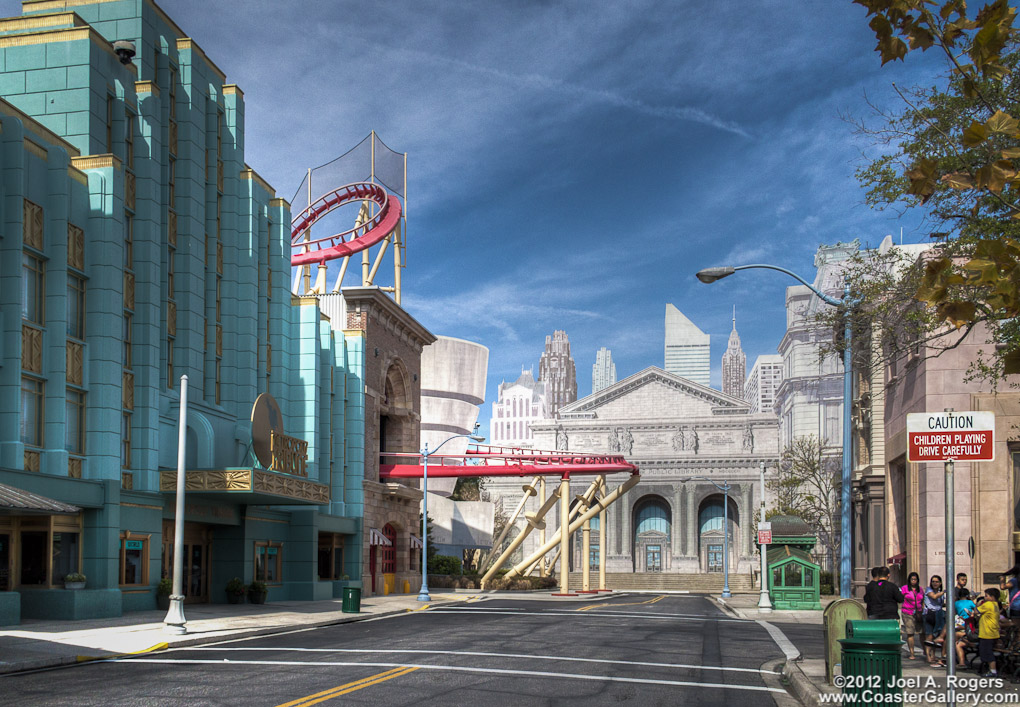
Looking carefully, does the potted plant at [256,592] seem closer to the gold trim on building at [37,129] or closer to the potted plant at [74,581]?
the potted plant at [74,581]

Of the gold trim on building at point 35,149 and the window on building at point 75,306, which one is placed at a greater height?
the gold trim on building at point 35,149

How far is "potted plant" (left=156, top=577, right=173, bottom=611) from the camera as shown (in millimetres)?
30844

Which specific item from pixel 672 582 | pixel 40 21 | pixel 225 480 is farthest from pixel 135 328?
pixel 672 582

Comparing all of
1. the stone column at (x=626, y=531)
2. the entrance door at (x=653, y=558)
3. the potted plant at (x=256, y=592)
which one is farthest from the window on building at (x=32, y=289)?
the entrance door at (x=653, y=558)

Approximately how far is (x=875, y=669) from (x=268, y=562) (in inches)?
1267

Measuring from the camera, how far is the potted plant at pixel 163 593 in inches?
1214

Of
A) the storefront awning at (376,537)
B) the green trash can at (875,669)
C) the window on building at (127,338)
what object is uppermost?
the window on building at (127,338)

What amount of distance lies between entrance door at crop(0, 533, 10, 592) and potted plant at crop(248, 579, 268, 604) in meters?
11.1

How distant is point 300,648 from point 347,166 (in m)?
43.2

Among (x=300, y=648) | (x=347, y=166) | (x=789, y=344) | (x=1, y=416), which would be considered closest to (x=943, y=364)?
(x=300, y=648)

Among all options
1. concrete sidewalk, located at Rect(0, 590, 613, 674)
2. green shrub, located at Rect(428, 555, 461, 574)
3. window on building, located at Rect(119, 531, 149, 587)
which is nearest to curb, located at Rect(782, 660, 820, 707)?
concrete sidewalk, located at Rect(0, 590, 613, 674)

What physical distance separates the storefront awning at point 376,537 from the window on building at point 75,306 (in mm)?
22774

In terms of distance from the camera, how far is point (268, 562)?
39.5 meters

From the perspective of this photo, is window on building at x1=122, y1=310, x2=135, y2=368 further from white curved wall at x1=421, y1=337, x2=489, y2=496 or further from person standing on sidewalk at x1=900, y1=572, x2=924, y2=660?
white curved wall at x1=421, y1=337, x2=489, y2=496
